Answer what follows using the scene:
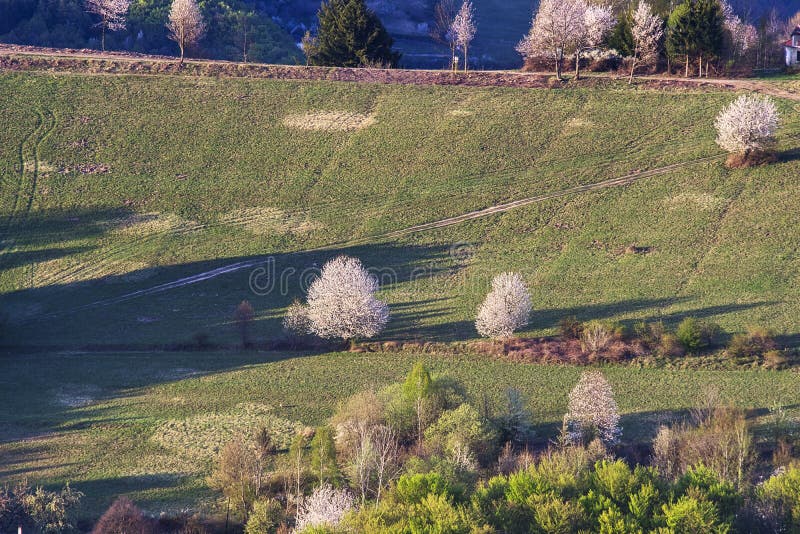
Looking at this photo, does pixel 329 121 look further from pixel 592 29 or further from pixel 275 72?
pixel 592 29

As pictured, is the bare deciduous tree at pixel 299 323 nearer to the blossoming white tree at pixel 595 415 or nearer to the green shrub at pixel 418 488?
the blossoming white tree at pixel 595 415

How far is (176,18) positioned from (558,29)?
125 ft

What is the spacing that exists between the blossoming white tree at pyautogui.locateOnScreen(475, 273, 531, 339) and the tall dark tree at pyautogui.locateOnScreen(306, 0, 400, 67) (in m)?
46.1

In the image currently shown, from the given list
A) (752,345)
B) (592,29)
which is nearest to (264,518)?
(752,345)

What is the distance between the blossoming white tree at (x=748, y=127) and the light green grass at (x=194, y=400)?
29222mm

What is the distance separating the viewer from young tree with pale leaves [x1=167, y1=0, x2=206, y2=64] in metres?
103

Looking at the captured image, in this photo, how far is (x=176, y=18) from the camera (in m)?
103

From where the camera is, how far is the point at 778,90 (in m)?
91.9

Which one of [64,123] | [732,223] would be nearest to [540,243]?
[732,223]

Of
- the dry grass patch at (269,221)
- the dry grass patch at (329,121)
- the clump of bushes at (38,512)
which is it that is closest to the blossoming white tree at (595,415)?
the clump of bushes at (38,512)

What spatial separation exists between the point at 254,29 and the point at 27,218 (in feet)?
191

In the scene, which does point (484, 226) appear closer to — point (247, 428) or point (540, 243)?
point (540, 243)

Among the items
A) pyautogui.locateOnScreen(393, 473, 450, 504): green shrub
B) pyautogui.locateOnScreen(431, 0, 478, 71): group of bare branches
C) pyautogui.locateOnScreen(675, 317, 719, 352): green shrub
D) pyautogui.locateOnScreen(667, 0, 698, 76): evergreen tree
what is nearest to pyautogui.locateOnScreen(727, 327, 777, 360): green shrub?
pyautogui.locateOnScreen(675, 317, 719, 352): green shrub

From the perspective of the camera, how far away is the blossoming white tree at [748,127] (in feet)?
262
